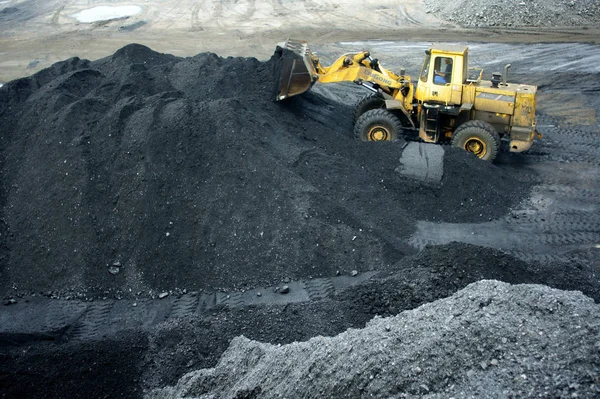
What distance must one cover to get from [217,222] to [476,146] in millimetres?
5748

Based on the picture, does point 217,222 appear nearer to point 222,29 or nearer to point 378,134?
point 378,134

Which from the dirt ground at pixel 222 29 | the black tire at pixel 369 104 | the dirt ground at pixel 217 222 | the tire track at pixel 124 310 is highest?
the dirt ground at pixel 222 29

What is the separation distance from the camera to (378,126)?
12.1 m

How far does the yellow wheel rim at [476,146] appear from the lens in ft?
38.2

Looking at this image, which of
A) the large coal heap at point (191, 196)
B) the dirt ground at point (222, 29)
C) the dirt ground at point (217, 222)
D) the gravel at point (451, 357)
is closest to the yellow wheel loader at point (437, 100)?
the dirt ground at point (217, 222)

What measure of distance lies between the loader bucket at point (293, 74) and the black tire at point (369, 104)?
3.93 feet

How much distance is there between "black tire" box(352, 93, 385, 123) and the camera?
1268 cm

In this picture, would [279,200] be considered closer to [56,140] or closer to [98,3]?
[56,140]

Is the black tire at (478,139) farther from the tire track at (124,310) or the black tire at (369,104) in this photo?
the tire track at (124,310)

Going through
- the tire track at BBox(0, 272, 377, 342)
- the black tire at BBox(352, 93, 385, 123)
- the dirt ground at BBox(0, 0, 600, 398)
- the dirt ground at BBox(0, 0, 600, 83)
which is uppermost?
the dirt ground at BBox(0, 0, 600, 83)

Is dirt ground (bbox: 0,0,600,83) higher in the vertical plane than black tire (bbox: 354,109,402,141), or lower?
higher

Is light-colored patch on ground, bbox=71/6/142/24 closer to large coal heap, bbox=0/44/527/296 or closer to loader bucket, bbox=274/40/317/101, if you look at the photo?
large coal heap, bbox=0/44/527/296

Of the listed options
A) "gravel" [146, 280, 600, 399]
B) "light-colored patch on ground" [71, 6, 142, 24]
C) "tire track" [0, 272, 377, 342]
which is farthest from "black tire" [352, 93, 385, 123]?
"light-colored patch on ground" [71, 6, 142, 24]

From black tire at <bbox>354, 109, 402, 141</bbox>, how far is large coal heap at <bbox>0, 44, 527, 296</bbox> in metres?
0.60
